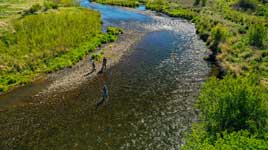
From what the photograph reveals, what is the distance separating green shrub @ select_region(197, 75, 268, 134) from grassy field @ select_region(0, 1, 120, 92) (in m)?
34.0

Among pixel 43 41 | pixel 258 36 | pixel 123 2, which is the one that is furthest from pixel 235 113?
pixel 123 2

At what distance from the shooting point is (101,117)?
49.8m

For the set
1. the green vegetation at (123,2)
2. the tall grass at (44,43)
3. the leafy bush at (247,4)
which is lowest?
the tall grass at (44,43)

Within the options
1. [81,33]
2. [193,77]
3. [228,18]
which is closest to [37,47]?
[81,33]

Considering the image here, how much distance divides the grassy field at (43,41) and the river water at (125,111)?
9515mm

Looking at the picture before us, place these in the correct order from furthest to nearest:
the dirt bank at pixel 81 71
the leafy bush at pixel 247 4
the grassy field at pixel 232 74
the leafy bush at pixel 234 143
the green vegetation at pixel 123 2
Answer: the green vegetation at pixel 123 2 < the leafy bush at pixel 247 4 < the dirt bank at pixel 81 71 < the grassy field at pixel 232 74 < the leafy bush at pixel 234 143

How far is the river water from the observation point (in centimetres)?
4412

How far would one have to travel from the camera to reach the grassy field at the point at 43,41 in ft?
209

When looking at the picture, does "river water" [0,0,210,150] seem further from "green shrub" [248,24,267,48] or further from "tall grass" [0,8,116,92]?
"green shrub" [248,24,267,48]

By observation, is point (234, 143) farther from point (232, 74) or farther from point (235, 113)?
point (232, 74)

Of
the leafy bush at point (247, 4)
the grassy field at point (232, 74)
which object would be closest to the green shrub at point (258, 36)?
the grassy field at point (232, 74)

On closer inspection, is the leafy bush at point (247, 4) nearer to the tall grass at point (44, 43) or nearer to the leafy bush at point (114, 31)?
the leafy bush at point (114, 31)

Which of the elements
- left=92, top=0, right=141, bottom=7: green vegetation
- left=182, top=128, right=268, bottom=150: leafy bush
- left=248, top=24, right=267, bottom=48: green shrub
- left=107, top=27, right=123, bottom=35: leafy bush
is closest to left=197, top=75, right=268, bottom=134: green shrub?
left=182, top=128, right=268, bottom=150: leafy bush

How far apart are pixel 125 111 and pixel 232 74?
21.2 m
